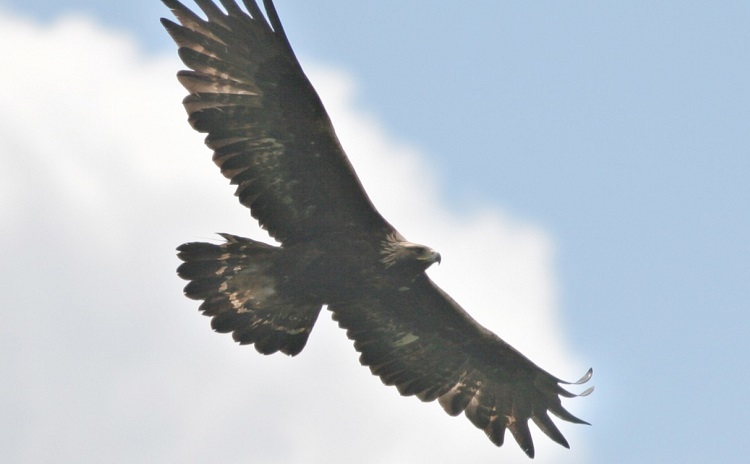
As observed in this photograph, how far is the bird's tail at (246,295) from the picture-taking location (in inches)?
579

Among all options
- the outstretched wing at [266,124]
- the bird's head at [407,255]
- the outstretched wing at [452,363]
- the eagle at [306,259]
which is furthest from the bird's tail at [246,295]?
the bird's head at [407,255]

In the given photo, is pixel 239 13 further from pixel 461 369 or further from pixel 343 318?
pixel 461 369

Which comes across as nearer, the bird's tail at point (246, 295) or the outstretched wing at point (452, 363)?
the bird's tail at point (246, 295)

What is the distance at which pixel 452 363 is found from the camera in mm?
16266

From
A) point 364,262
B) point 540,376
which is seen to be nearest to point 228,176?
point 364,262

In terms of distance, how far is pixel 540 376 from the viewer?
15867mm

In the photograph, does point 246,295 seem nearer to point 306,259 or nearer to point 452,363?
point 306,259

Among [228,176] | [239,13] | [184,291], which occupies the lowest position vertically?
[184,291]

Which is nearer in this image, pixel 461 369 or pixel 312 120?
pixel 312 120

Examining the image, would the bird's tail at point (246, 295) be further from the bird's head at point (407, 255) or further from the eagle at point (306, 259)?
the bird's head at point (407, 255)

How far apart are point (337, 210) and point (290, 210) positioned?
0.47 metres

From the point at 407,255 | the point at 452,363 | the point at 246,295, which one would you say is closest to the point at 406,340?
the point at 452,363

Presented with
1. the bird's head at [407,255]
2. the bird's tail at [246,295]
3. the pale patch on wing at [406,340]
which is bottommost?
the bird's tail at [246,295]

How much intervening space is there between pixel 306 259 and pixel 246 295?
2.55ft
